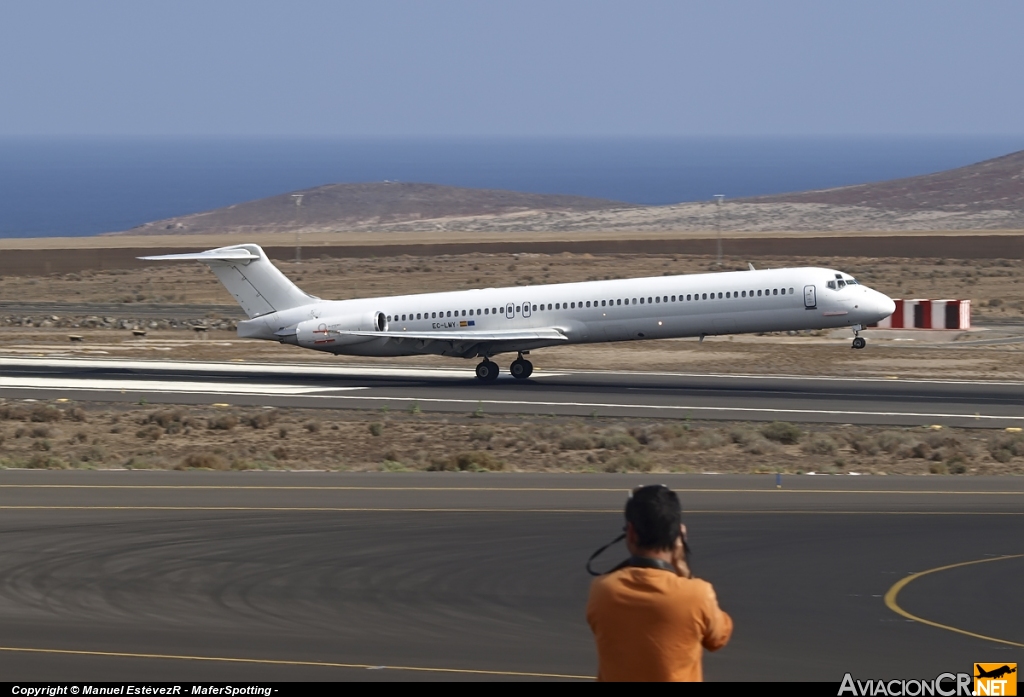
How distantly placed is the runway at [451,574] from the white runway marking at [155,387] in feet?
50.3

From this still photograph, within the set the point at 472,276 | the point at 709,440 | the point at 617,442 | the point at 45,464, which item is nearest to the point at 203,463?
the point at 45,464

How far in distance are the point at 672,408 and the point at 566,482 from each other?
1213 centimetres

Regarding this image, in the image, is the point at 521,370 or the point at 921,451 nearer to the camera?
the point at 921,451

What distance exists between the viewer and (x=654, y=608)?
664 centimetres

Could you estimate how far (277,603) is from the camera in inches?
540

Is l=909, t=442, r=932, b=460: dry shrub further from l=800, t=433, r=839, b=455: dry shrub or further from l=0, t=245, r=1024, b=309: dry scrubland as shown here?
l=0, t=245, r=1024, b=309: dry scrubland

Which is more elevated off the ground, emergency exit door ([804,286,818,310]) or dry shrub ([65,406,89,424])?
emergency exit door ([804,286,818,310])

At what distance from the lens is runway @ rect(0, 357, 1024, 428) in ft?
108

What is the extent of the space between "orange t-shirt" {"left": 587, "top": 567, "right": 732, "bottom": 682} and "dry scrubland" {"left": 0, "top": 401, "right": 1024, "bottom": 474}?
61.9 feet

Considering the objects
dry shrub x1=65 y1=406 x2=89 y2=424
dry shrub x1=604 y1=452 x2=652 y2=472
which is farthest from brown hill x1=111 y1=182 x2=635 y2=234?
dry shrub x1=604 y1=452 x2=652 y2=472

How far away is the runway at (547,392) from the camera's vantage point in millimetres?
33000

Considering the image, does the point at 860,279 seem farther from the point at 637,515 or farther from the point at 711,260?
the point at 637,515

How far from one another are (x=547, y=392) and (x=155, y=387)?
423 inches

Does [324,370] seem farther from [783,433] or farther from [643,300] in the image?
[783,433]
